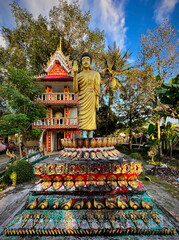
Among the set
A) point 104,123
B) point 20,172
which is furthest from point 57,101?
point 20,172

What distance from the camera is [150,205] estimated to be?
81.2 inches

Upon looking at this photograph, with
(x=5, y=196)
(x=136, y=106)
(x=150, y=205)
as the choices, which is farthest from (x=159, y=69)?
(x=5, y=196)

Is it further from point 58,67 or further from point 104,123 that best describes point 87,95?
point 104,123

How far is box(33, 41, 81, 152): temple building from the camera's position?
11719 mm

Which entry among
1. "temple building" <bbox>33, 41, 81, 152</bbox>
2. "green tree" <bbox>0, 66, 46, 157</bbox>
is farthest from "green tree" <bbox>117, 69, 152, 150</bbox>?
"green tree" <bbox>0, 66, 46, 157</bbox>

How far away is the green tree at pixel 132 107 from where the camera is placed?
509 inches

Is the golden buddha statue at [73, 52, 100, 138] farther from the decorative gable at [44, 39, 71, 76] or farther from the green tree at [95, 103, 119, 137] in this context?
the green tree at [95, 103, 119, 137]

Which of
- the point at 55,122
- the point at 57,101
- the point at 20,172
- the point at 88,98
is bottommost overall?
the point at 20,172

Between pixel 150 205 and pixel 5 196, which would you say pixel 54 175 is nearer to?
pixel 150 205

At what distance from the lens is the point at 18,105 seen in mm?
8758

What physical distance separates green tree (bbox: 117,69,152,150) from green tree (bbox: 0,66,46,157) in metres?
9.60

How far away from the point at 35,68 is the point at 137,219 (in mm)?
17543

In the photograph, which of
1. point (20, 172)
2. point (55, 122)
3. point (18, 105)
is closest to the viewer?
point (20, 172)

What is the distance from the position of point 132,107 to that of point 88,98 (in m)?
12.0
